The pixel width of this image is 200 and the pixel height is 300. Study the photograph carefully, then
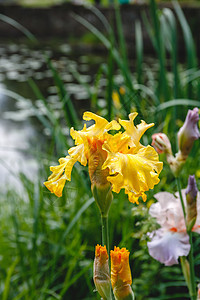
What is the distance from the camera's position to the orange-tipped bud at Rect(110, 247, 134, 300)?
0.45 m

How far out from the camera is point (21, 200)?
1.78 m

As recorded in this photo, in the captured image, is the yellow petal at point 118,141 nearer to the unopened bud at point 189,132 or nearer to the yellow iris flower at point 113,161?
the yellow iris flower at point 113,161

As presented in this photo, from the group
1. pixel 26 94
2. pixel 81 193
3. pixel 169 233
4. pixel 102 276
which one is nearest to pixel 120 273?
pixel 102 276

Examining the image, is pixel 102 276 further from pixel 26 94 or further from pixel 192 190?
pixel 26 94

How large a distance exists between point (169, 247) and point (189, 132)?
0.64ft

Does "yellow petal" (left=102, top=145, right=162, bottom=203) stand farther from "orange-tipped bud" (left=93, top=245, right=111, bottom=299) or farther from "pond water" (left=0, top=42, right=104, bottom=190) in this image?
"pond water" (left=0, top=42, right=104, bottom=190)

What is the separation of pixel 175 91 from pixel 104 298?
4.34 ft

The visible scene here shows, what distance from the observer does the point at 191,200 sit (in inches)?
23.3

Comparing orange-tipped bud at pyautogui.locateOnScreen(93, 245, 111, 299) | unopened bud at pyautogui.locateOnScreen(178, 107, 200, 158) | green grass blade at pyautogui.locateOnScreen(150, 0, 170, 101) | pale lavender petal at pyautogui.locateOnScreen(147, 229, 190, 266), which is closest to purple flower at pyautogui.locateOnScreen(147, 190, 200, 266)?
pale lavender petal at pyautogui.locateOnScreen(147, 229, 190, 266)

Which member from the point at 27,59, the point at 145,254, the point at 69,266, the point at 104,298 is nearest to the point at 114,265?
the point at 104,298

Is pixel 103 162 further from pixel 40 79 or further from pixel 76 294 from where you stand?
pixel 40 79

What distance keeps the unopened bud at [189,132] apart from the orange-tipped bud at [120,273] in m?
0.24

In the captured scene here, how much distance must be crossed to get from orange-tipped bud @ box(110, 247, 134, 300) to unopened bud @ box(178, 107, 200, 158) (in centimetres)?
24

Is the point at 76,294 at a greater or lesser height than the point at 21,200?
lesser
